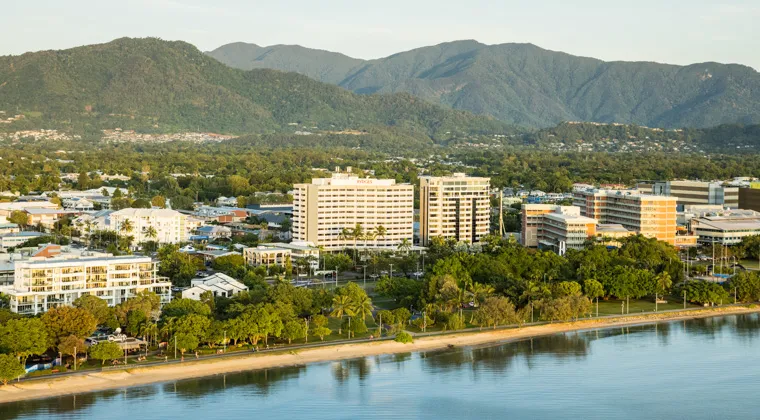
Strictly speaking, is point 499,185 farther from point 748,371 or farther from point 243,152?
point 748,371

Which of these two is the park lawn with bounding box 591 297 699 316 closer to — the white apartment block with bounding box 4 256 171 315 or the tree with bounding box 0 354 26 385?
the white apartment block with bounding box 4 256 171 315

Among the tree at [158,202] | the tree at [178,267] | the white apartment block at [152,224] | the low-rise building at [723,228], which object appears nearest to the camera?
the tree at [178,267]

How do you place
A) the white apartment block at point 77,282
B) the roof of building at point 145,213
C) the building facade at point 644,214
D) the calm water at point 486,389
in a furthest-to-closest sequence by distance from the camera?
the roof of building at point 145,213 < the building facade at point 644,214 < the white apartment block at point 77,282 < the calm water at point 486,389

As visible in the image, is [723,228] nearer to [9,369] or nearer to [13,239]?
[13,239]

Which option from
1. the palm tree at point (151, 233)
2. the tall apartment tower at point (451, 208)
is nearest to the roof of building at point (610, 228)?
the tall apartment tower at point (451, 208)

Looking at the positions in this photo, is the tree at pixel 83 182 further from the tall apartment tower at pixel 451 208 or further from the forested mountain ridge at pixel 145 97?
the forested mountain ridge at pixel 145 97

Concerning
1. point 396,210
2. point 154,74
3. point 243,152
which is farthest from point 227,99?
point 396,210
